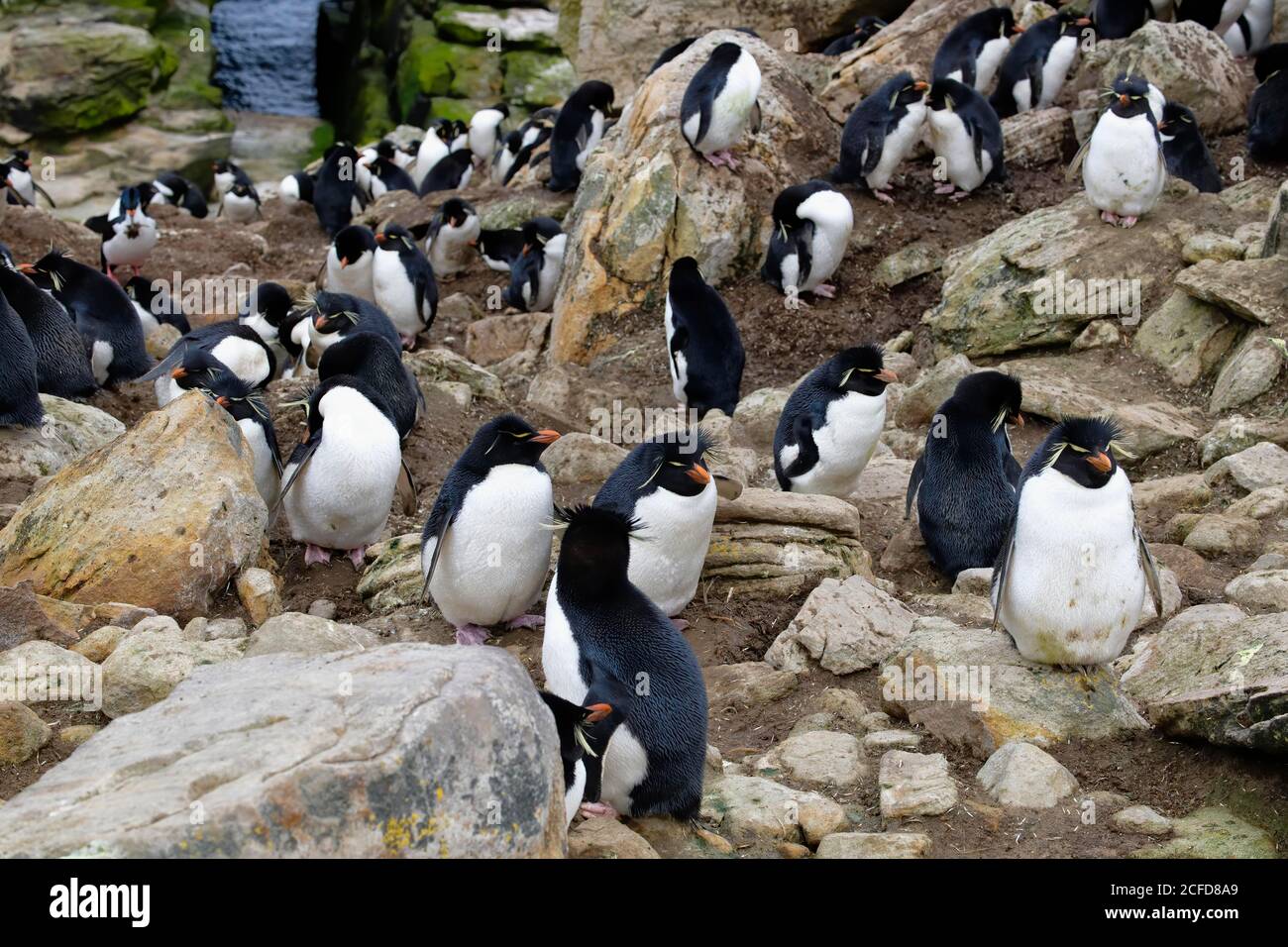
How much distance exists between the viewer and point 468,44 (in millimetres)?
23375

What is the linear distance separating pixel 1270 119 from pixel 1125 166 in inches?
93.2

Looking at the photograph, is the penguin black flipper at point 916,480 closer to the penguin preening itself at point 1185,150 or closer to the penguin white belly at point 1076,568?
the penguin white belly at point 1076,568

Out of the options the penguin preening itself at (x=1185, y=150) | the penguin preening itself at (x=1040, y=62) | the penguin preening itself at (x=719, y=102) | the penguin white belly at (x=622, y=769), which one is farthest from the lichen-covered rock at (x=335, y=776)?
the penguin preening itself at (x=1040, y=62)

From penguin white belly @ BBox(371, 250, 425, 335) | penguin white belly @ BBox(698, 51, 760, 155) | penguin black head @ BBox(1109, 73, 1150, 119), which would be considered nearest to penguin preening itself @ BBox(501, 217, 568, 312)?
penguin white belly @ BBox(371, 250, 425, 335)

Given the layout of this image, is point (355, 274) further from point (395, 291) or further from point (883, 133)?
point (883, 133)

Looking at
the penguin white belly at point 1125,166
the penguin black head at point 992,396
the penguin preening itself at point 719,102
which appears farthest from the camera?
the penguin preening itself at point 719,102

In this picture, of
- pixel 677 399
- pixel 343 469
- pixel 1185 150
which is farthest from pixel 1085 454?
pixel 1185 150

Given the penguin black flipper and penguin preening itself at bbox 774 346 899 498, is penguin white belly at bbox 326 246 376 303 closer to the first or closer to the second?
penguin preening itself at bbox 774 346 899 498

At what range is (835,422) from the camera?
7.37 metres

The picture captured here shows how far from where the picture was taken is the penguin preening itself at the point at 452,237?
1339cm

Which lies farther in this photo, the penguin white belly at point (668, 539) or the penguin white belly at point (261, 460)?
the penguin white belly at point (261, 460)

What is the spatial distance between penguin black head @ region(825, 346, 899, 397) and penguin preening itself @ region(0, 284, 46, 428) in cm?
442

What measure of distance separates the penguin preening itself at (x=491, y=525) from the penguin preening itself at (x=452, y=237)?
8078 millimetres
